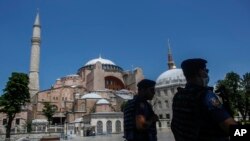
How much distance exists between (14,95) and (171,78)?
3477 centimetres

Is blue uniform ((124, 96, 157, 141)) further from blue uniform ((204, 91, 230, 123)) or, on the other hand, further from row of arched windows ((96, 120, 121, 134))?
row of arched windows ((96, 120, 121, 134))

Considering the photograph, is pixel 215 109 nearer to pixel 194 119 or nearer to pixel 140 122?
pixel 194 119

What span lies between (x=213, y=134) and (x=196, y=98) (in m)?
0.31

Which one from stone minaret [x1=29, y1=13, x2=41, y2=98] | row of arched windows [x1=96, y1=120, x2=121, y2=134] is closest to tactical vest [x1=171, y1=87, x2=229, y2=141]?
row of arched windows [x1=96, y1=120, x2=121, y2=134]

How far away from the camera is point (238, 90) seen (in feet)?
100

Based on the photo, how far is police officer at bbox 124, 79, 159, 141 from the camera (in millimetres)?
3111

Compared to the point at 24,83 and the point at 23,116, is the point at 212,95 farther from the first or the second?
the point at 23,116

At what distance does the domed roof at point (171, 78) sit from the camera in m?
53.0

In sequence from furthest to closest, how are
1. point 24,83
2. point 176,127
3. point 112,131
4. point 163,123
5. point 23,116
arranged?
1. point 163,123
2. point 23,116
3. point 112,131
4. point 24,83
5. point 176,127

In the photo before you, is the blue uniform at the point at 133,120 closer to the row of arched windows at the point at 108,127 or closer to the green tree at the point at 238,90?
the green tree at the point at 238,90

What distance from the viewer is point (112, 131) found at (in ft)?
130

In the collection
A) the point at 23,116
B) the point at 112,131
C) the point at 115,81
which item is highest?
the point at 115,81

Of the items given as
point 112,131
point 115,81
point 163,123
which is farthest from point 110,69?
point 112,131

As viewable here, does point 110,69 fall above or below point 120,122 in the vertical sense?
above
